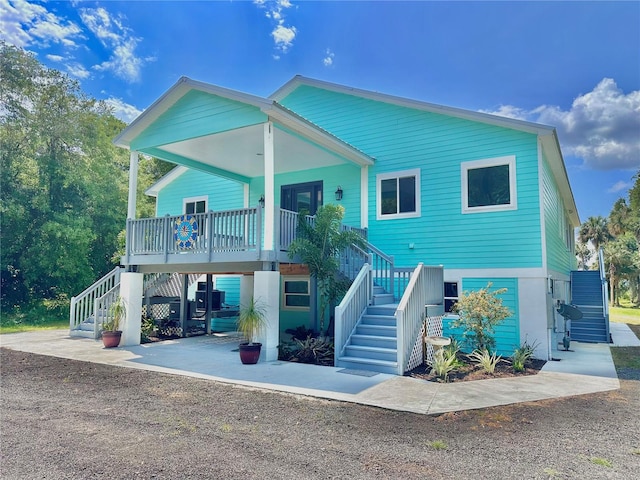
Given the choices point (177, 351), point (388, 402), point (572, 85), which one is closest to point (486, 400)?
point (388, 402)

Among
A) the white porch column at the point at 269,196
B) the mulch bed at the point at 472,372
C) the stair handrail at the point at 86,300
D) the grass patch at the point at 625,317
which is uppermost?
the white porch column at the point at 269,196

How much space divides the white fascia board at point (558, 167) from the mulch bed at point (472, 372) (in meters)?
5.15

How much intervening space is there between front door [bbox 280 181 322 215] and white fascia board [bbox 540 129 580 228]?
6.34 meters

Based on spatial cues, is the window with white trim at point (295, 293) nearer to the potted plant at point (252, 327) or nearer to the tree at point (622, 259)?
the potted plant at point (252, 327)

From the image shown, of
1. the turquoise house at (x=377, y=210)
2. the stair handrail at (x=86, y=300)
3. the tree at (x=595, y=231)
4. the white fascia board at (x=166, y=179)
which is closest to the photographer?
the turquoise house at (x=377, y=210)

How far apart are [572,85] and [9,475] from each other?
23.1 metres

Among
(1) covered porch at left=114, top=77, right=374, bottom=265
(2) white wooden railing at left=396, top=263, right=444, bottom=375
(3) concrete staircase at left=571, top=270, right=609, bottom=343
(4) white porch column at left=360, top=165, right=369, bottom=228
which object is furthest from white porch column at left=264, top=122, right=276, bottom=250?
(3) concrete staircase at left=571, top=270, right=609, bottom=343

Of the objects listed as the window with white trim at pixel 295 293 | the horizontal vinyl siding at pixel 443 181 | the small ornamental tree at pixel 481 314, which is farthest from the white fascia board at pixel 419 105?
the window with white trim at pixel 295 293

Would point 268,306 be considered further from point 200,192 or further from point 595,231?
point 595,231

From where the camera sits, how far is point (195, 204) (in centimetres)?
1586

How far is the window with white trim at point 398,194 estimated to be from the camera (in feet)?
37.8

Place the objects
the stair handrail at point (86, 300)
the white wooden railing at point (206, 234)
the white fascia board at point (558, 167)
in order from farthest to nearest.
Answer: the stair handrail at point (86, 300), the white fascia board at point (558, 167), the white wooden railing at point (206, 234)

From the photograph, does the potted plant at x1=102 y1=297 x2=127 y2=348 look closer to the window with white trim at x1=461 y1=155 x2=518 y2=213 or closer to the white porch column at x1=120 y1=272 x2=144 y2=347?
the white porch column at x1=120 y1=272 x2=144 y2=347

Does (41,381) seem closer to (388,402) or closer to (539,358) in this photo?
(388,402)
